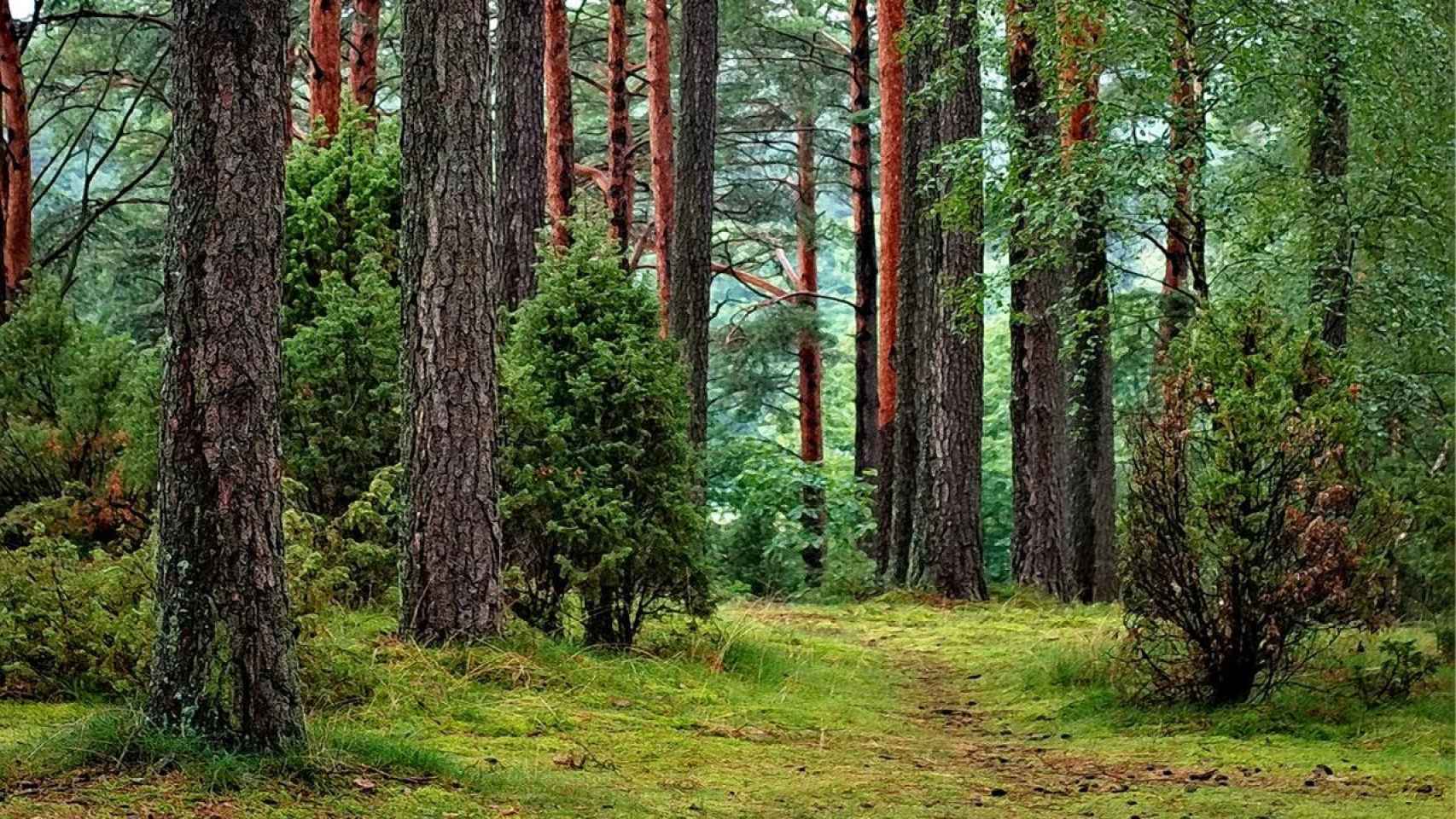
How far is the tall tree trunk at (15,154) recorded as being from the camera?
14.2 metres

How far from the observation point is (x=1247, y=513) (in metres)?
6.93

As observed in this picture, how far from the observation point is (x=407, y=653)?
23.4 feet

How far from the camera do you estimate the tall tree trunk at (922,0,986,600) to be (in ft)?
47.4

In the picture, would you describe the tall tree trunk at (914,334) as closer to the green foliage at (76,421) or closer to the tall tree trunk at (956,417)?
the tall tree trunk at (956,417)

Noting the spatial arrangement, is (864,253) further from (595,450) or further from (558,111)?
(595,450)

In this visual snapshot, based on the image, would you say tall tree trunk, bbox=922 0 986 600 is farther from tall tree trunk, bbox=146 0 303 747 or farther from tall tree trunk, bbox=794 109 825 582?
tall tree trunk, bbox=146 0 303 747

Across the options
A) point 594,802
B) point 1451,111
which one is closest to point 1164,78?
point 1451,111

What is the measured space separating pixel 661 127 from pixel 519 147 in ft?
29.7

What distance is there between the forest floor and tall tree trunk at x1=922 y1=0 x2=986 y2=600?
513 cm

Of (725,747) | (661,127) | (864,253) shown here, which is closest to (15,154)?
(661,127)

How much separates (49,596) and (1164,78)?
280 inches

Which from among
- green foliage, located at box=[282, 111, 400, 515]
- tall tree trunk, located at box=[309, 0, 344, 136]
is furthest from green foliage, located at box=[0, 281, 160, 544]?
tall tree trunk, located at box=[309, 0, 344, 136]

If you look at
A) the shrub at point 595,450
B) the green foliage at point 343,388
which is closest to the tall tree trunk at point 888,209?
the green foliage at point 343,388

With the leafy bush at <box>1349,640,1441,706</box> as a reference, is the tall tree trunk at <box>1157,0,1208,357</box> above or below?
above
